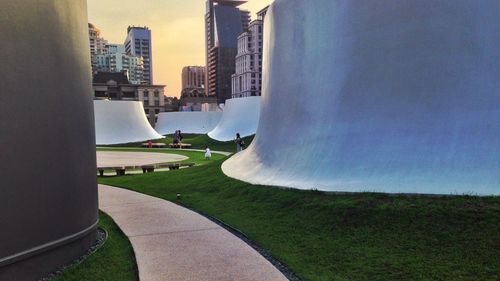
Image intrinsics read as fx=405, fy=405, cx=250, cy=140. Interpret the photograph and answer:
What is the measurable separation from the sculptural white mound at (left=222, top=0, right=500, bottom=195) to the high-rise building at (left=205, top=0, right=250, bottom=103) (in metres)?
114

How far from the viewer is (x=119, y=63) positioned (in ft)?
435

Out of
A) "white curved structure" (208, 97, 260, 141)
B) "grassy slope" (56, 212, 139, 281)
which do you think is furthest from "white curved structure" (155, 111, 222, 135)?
"grassy slope" (56, 212, 139, 281)

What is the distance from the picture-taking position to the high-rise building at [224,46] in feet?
409

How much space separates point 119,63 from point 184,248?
13652 cm

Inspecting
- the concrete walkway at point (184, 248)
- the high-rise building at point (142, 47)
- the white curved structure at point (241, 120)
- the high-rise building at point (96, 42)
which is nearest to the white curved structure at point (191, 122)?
the white curved structure at point (241, 120)

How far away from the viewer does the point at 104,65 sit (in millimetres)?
130125

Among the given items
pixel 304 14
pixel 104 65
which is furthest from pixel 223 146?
pixel 104 65

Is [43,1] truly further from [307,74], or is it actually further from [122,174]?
[122,174]

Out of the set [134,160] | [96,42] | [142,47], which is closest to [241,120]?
[134,160]

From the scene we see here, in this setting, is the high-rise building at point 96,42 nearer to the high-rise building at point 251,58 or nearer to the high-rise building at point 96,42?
the high-rise building at point 96,42

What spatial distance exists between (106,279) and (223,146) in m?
28.1

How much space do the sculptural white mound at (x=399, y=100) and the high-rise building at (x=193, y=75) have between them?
177m

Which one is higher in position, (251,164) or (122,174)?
(251,164)

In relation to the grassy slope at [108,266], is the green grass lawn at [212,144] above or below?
below
